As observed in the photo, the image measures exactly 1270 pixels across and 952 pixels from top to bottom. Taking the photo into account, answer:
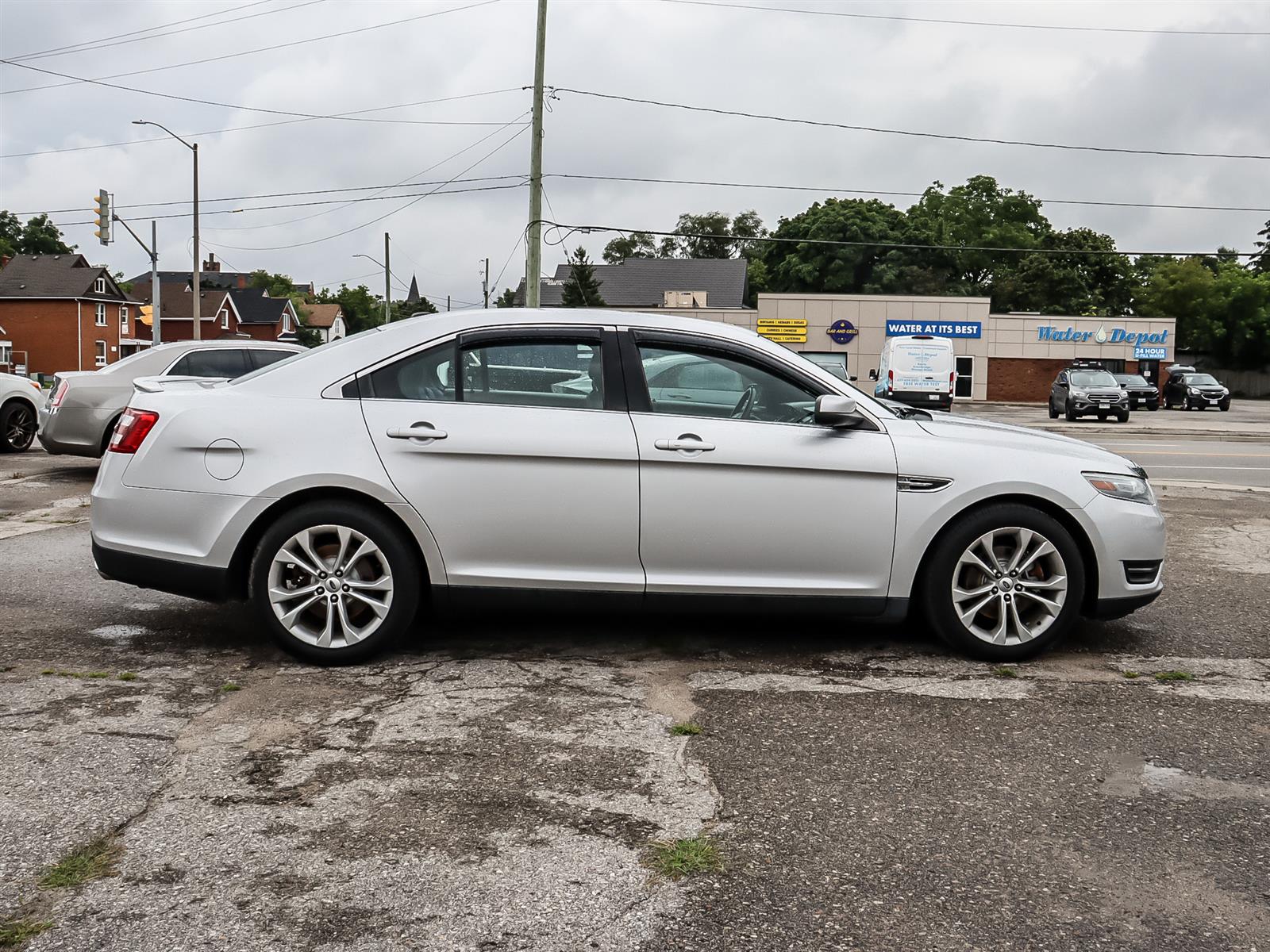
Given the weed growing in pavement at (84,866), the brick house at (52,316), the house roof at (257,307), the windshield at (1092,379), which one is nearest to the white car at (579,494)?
the weed growing in pavement at (84,866)

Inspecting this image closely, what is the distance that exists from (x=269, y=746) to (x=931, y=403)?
30359 millimetres

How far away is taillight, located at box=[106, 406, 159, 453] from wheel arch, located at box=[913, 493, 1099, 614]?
346 cm

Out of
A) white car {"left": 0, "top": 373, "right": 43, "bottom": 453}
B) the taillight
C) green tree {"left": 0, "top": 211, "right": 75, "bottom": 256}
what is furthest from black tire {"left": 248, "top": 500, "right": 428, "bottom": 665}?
green tree {"left": 0, "top": 211, "right": 75, "bottom": 256}

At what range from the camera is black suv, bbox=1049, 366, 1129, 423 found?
106 ft

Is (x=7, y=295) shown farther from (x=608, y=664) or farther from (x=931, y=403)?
(x=608, y=664)

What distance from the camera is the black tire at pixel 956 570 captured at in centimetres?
515

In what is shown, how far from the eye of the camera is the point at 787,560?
16.6ft

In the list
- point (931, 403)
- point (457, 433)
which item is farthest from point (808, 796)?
point (931, 403)

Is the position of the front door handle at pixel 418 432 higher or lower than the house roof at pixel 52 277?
lower

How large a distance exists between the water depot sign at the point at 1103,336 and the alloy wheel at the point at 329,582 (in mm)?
54431

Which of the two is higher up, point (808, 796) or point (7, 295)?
point (7, 295)

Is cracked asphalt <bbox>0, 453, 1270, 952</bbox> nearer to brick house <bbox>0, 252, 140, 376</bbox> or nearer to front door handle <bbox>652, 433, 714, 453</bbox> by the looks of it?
front door handle <bbox>652, 433, 714, 453</bbox>

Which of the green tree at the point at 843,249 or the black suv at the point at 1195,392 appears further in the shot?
the green tree at the point at 843,249

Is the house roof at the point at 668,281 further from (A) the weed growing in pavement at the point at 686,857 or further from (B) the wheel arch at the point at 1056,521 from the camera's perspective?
(A) the weed growing in pavement at the point at 686,857
